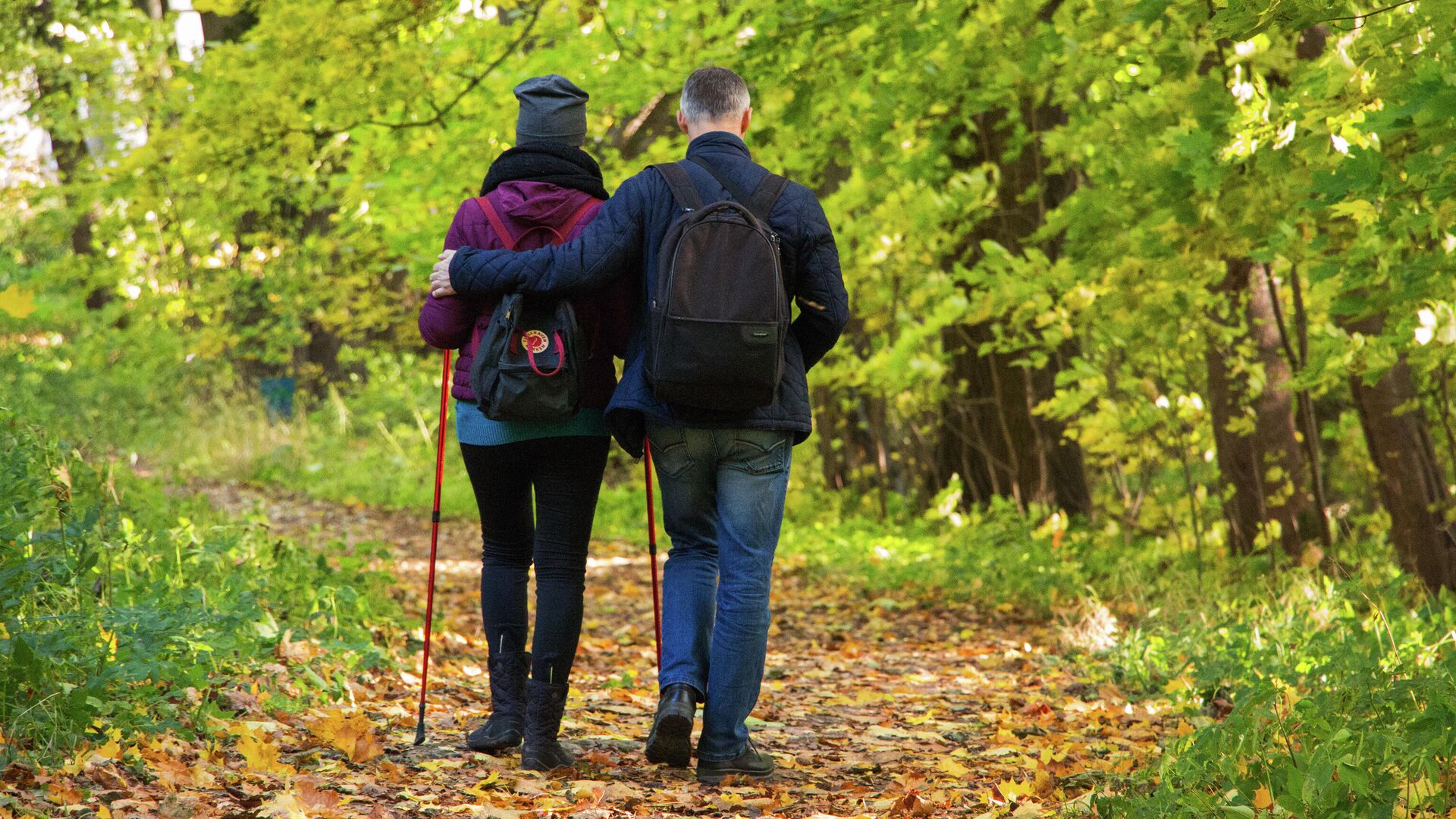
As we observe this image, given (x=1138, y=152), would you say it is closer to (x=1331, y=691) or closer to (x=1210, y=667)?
(x=1210, y=667)

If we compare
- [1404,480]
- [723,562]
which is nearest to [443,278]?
[723,562]

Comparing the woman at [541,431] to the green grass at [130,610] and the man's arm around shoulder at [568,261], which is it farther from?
the green grass at [130,610]

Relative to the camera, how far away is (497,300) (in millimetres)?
3506

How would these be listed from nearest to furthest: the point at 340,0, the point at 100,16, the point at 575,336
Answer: the point at 575,336, the point at 340,0, the point at 100,16

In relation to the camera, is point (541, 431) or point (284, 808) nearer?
point (284, 808)

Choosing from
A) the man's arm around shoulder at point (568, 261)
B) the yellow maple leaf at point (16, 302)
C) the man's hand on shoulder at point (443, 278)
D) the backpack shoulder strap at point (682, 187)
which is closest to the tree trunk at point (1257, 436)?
the backpack shoulder strap at point (682, 187)

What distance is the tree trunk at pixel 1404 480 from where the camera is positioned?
254 inches

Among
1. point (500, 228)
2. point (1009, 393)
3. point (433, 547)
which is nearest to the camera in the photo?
point (500, 228)

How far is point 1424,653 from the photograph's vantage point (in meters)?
4.29

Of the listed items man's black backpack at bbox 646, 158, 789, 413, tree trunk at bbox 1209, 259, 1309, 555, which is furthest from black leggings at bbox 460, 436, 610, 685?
tree trunk at bbox 1209, 259, 1309, 555

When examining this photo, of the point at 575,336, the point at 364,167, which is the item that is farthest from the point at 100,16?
the point at 575,336

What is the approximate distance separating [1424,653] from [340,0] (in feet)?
17.6

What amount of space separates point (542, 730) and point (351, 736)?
1.71 ft

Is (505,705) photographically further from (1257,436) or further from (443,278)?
(1257,436)
